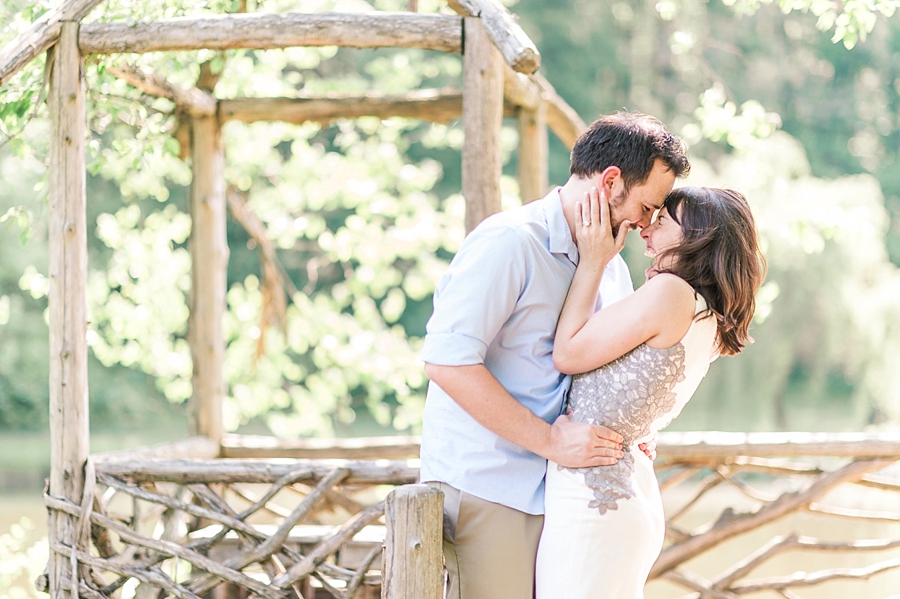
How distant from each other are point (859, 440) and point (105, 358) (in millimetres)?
4986

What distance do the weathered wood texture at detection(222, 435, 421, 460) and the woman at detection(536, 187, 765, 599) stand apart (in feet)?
9.27

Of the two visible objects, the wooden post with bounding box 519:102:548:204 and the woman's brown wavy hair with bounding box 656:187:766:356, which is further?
the wooden post with bounding box 519:102:548:204

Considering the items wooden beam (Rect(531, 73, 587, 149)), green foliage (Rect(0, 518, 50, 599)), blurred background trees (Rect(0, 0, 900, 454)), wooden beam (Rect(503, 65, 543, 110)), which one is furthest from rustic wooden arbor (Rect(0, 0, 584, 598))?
green foliage (Rect(0, 518, 50, 599))

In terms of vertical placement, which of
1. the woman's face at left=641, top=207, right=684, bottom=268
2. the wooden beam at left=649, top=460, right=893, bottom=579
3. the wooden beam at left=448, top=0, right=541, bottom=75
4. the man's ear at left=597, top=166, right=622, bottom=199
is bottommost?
the wooden beam at left=649, top=460, right=893, bottom=579

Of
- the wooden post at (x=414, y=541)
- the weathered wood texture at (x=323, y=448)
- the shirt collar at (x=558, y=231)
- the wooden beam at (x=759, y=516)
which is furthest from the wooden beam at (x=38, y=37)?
the wooden beam at (x=759, y=516)

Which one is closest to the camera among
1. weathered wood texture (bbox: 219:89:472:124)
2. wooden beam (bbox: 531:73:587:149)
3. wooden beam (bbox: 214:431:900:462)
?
wooden beam (bbox: 214:431:900:462)

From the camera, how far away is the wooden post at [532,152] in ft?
15.0

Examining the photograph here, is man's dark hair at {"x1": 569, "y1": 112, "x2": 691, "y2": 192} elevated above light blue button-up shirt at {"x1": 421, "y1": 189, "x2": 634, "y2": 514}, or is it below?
above

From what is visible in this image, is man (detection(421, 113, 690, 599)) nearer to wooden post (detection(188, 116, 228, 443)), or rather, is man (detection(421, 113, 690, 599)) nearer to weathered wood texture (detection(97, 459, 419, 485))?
weathered wood texture (detection(97, 459, 419, 485))

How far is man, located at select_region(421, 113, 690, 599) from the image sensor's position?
2.02m

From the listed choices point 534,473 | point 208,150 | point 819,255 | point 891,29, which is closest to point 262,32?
point 208,150

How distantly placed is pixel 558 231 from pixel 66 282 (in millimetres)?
2008

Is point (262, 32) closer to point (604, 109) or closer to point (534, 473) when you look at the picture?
point (534, 473)

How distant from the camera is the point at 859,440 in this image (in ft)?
13.9
